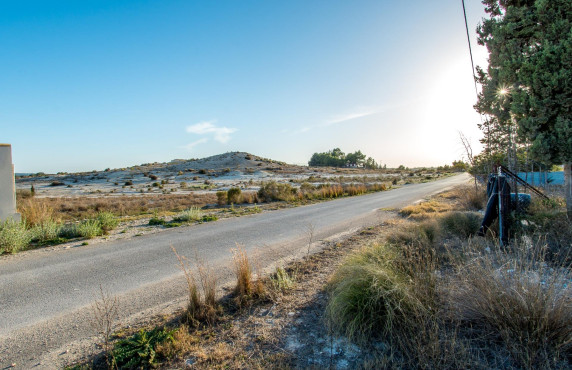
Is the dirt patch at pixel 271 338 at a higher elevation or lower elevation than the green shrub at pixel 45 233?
lower

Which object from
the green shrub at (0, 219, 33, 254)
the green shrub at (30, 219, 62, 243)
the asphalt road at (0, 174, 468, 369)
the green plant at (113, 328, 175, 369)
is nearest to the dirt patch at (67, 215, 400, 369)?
the green plant at (113, 328, 175, 369)

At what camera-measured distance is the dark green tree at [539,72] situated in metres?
6.88

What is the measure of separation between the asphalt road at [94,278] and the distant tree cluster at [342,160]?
10078cm

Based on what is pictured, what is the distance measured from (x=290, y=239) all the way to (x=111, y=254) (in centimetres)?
478

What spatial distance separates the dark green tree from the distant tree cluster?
326 ft

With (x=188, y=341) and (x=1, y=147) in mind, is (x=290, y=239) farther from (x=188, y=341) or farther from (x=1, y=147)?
(x=1, y=147)

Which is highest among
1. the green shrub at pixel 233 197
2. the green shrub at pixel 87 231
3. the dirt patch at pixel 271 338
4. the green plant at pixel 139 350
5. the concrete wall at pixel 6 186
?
the concrete wall at pixel 6 186

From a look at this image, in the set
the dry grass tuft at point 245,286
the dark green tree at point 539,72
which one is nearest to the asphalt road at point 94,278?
the dry grass tuft at point 245,286

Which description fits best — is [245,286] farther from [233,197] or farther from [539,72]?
[233,197]

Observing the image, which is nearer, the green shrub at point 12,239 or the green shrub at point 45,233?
the green shrub at point 12,239

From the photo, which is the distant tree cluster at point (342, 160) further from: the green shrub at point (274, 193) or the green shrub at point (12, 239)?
the green shrub at point (12, 239)

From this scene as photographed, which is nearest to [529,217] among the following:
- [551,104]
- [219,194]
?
[551,104]

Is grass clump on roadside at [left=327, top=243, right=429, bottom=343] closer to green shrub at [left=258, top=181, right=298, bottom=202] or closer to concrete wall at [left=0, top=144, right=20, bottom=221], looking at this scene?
concrete wall at [left=0, top=144, right=20, bottom=221]

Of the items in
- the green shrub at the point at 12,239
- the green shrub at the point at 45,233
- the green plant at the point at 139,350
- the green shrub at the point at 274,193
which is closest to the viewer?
the green plant at the point at 139,350
